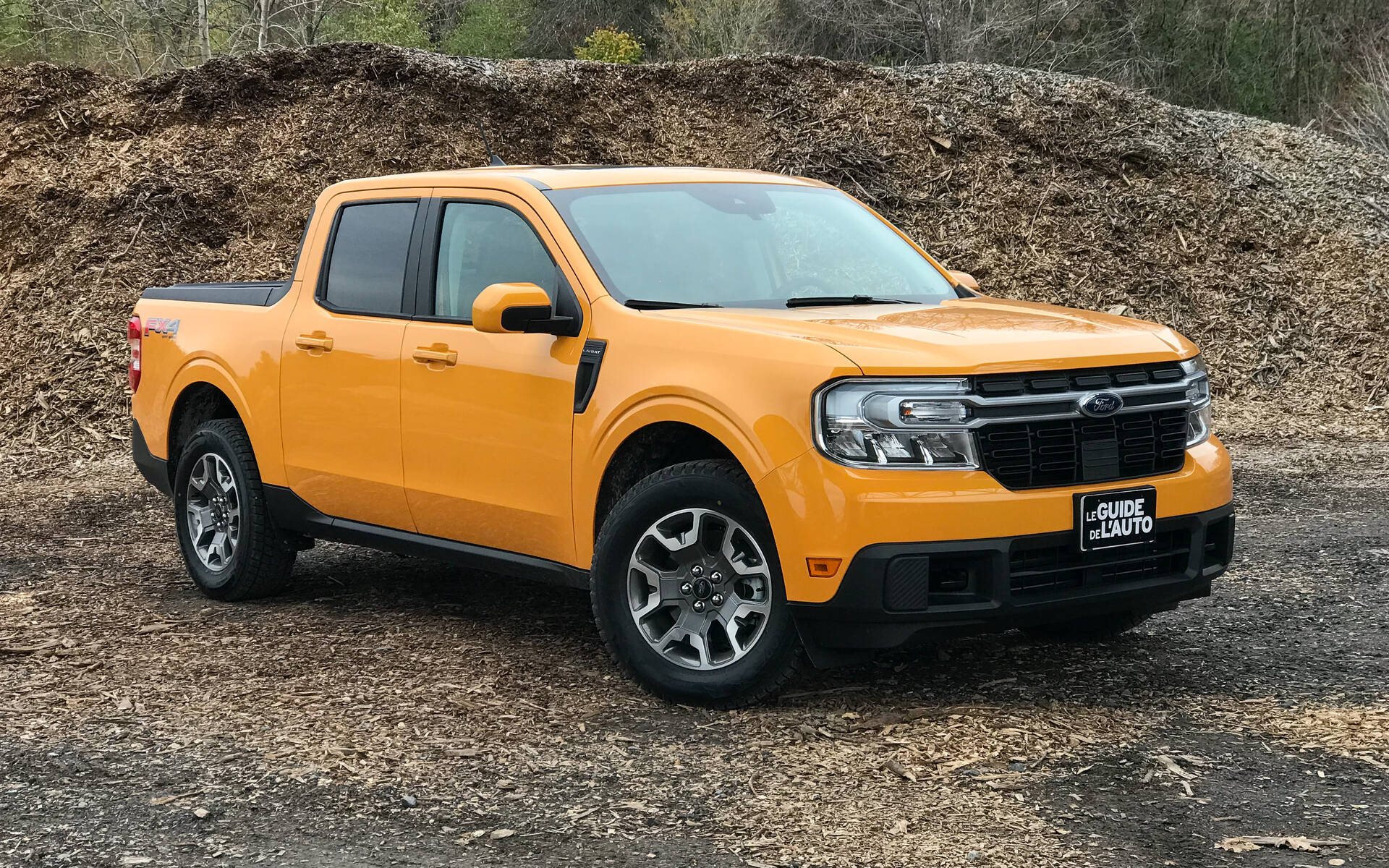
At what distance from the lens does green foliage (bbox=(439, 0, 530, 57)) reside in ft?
135

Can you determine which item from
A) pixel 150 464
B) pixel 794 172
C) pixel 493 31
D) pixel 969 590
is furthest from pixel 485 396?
pixel 493 31

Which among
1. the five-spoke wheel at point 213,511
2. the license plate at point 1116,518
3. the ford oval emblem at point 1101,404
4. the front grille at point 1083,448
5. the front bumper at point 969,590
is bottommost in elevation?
the five-spoke wheel at point 213,511

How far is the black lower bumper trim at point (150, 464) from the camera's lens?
7746 mm

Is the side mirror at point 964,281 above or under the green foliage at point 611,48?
under

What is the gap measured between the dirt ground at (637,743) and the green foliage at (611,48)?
26940 millimetres

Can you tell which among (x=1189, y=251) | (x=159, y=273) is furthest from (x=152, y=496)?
(x=1189, y=251)

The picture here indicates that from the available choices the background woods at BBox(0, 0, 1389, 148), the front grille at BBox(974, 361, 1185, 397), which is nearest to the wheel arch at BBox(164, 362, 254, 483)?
the front grille at BBox(974, 361, 1185, 397)

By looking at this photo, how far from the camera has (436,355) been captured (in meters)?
6.05

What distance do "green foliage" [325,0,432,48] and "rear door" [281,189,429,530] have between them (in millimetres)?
33077

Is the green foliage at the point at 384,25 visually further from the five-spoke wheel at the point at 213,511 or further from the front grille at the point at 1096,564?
the front grille at the point at 1096,564

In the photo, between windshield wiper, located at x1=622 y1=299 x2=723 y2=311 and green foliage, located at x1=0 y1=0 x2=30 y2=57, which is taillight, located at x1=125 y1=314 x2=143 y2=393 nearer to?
windshield wiper, located at x1=622 y1=299 x2=723 y2=311

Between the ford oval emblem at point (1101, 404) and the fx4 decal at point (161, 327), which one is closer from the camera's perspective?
the ford oval emblem at point (1101, 404)

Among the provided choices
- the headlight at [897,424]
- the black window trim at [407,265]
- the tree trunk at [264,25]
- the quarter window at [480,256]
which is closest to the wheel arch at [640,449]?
the headlight at [897,424]

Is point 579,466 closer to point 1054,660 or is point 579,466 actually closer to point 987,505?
point 987,505
